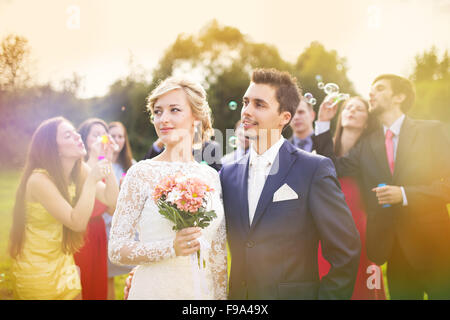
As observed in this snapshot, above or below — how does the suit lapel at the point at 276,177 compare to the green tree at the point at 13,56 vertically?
below

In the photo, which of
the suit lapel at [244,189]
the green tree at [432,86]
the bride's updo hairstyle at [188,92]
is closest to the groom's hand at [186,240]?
the suit lapel at [244,189]

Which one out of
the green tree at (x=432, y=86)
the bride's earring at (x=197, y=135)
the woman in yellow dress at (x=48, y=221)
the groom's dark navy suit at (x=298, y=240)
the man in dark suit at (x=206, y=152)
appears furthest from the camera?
the green tree at (x=432, y=86)

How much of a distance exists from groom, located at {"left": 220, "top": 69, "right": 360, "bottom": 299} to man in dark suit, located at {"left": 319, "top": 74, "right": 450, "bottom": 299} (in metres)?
1.92

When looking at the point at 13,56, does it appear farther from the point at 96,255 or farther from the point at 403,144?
the point at 403,144

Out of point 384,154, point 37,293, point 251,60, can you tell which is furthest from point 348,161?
point 251,60

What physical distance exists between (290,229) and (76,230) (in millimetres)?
2593

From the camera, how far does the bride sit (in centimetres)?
250

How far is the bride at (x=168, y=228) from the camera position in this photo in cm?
250

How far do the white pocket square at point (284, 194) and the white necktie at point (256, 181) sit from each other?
0.50 feet

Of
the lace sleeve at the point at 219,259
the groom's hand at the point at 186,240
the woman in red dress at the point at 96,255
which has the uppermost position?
the groom's hand at the point at 186,240

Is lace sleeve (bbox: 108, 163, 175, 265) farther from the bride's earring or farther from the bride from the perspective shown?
the bride's earring

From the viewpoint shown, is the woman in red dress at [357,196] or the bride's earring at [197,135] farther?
the woman in red dress at [357,196]

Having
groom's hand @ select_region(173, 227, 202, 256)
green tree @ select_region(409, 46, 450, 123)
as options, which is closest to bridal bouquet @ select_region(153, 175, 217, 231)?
groom's hand @ select_region(173, 227, 202, 256)

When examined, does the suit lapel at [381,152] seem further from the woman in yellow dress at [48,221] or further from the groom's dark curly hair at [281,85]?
the woman in yellow dress at [48,221]
